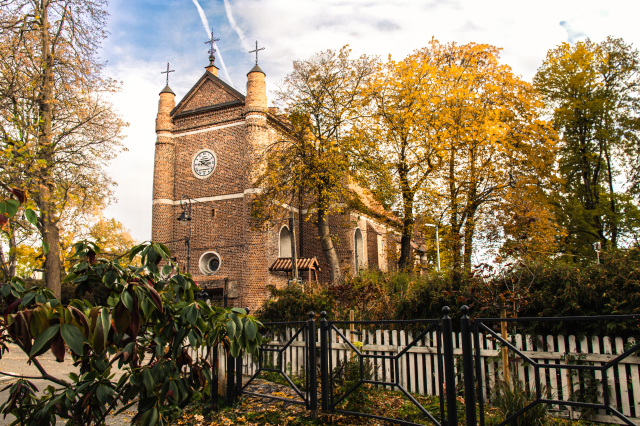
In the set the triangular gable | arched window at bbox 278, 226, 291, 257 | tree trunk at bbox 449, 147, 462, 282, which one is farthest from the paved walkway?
the triangular gable

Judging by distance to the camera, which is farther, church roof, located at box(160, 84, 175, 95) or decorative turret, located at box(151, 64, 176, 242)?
church roof, located at box(160, 84, 175, 95)

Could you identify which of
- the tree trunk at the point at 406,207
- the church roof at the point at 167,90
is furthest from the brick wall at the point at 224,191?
the tree trunk at the point at 406,207

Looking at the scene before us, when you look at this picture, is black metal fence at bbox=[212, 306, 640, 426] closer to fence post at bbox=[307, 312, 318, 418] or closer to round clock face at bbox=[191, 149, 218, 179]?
fence post at bbox=[307, 312, 318, 418]

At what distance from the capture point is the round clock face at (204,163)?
28.1 metres

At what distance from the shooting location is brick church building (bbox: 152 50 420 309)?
2536 centimetres

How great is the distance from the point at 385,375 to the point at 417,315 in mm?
1358

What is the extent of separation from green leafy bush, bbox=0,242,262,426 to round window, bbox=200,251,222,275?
77.0 ft

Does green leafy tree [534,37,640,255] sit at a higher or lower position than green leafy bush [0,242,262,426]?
higher

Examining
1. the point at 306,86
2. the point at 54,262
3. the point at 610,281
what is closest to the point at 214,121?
the point at 306,86

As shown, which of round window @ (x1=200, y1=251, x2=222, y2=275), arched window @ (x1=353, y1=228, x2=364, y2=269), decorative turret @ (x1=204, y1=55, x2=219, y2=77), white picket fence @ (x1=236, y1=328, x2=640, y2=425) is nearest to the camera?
white picket fence @ (x1=236, y1=328, x2=640, y2=425)

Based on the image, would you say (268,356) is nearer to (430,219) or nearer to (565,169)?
(430,219)

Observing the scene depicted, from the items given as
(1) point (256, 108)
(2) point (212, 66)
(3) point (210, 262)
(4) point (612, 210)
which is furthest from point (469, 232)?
(2) point (212, 66)

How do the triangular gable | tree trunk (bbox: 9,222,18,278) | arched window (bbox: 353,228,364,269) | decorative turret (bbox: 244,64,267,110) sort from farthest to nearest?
arched window (bbox: 353,228,364,269)
the triangular gable
decorative turret (bbox: 244,64,267,110)
tree trunk (bbox: 9,222,18,278)

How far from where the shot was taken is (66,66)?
16594 millimetres
